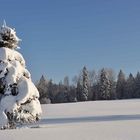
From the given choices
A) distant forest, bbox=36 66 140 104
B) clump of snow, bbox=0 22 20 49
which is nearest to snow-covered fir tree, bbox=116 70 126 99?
A: distant forest, bbox=36 66 140 104

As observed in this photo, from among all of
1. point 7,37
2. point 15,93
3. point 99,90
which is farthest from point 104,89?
point 15,93

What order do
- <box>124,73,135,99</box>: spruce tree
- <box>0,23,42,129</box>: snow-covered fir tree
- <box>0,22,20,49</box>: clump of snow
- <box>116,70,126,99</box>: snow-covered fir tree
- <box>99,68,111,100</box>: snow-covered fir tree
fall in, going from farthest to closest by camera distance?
<box>116,70,126,99</box>: snow-covered fir tree < <box>124,73,135,99</box>: spruce tree < <box>99,68,111,100</box>: snow-covered fir tree < <box>0,22,20,49</box>: clump of snow < <box>0,23,42,129</box>: snow-covered fir tree

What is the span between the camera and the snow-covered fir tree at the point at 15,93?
2364 cm

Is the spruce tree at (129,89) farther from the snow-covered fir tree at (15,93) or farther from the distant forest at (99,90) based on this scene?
the snow-covered fir tree at (15,93)

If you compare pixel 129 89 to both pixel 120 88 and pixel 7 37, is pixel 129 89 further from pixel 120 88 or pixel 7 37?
pixel 7 37

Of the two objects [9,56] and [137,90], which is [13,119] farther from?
[137,90]

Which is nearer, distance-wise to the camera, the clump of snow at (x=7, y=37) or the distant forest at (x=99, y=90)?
the clump of snow at (x=7, y=37)

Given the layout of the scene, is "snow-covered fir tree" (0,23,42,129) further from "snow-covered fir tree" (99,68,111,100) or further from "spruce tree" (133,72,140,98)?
"spruce tree" (133,72,140,98)

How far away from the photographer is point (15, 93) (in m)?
24.1

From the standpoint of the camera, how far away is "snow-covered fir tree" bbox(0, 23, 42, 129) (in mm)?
23641

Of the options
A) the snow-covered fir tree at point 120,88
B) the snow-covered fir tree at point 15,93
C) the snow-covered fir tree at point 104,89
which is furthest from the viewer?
the snow-covered fir tree at point 120,88

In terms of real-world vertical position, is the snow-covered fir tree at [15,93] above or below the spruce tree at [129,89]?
below

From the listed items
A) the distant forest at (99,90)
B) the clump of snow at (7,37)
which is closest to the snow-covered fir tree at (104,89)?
the distant forest at (99,90)

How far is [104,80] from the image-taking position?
11144 centimetres
